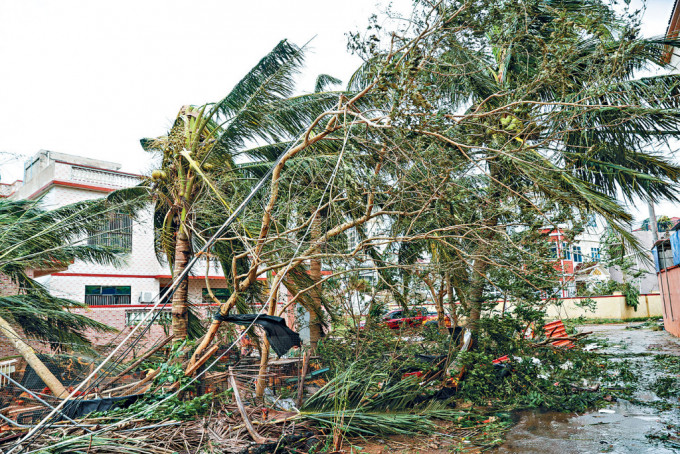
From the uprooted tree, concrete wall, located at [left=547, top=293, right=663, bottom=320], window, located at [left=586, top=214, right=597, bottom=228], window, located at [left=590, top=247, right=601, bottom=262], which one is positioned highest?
the uprooted tree

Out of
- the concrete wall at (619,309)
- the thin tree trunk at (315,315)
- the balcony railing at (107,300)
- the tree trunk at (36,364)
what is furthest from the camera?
the concrete wall at (619,309)

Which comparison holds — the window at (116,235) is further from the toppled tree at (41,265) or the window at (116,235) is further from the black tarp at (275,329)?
the black tarp at (275,329)

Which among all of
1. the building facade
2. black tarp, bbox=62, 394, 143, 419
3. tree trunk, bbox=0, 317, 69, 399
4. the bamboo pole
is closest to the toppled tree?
tree trunk, bbox=0, 317, 69, 399

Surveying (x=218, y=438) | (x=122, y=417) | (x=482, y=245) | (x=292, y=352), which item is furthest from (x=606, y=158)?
(x=122, y=417)

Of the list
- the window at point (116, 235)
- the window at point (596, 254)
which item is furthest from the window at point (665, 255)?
the window at point (116, 235)

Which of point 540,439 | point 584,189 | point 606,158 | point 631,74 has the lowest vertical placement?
point 540,439

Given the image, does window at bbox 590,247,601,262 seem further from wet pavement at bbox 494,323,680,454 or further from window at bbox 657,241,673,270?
window at bbox 657,241,673,270

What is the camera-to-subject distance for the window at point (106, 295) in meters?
17.2

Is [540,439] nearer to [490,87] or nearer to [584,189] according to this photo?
[584,189]

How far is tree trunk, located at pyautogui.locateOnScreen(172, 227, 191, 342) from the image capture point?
725 centimetres

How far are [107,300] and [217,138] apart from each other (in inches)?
512

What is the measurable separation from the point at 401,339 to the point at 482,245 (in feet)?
8.00

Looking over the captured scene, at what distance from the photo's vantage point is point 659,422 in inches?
239

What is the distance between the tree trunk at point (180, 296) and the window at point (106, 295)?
11.6 m
